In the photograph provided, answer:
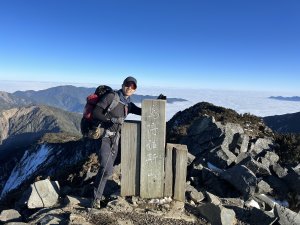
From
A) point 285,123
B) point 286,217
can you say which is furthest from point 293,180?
point 285,123

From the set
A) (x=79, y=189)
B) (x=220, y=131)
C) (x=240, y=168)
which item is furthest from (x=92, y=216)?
(x=220, y=131)

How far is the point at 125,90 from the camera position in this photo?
9.21 meters

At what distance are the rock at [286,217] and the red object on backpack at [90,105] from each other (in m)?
5.09

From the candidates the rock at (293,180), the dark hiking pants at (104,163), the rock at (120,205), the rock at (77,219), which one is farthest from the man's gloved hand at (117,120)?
the rock at (293,180)

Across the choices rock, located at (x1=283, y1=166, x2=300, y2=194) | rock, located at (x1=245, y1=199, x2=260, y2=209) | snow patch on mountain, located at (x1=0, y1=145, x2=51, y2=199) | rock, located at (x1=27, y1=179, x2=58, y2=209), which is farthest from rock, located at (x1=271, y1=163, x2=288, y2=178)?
snow patch on mountain, located at (x1=0, y1=145, x2=51, y2=199)

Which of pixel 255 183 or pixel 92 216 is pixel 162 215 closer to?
pixel 92 216

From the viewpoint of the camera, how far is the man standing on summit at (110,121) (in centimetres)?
898

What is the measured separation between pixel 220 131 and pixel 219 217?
8.26 m

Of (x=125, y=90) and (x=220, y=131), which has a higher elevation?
(x=125, y=90)

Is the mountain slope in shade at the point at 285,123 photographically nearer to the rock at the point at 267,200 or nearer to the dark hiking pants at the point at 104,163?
the rock at the point at 267,200

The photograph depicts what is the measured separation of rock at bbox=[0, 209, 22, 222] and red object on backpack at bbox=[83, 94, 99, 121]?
3.08 meters

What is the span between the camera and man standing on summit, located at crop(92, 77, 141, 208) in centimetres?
898

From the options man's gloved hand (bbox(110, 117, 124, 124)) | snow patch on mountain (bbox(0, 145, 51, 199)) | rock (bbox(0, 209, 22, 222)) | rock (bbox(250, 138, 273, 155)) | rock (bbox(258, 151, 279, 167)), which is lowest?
snow patch on mountain (bbox(0, 145, 51, 199))

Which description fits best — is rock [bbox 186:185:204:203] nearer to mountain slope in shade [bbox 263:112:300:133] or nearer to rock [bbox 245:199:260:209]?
rock [bbox 245:199:260:209]
